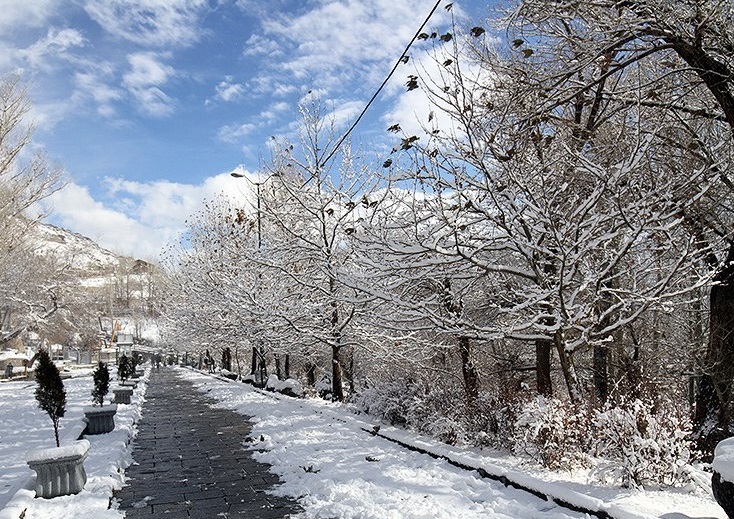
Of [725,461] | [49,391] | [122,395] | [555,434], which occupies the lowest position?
[122,395]

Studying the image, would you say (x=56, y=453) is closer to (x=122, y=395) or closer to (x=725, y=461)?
(x=725, y=461)

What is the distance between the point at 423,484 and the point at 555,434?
1800 mm

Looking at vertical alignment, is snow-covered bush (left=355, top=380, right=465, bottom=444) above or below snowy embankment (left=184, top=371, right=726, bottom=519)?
above

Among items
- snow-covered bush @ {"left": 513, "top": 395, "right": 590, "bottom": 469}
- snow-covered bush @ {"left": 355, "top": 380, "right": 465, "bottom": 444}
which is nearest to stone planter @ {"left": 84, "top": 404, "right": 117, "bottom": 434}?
snow-covered bush @ {"left": 355, "top": 380, "right": 465, "bottom": 444}

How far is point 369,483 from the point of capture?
23.0 ft

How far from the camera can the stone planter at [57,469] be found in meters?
6.60

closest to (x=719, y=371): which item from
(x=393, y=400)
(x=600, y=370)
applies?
(x=600, y=370)

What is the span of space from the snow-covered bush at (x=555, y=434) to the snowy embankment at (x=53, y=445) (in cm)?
508

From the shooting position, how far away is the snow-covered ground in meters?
5.67

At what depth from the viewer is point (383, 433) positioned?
10.3m

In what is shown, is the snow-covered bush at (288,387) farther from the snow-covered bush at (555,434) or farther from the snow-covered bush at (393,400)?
the snow-covered bush at (555,434)

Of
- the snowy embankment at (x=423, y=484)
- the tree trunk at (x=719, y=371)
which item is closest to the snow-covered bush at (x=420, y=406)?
the snowy embankment at (x=423, y=484)

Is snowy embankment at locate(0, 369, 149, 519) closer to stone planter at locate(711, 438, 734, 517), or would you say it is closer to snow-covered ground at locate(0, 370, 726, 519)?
snow-covered ground at locate(0, 370, 726, 519)

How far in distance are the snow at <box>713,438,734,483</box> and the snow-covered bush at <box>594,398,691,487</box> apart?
1.37 metres
